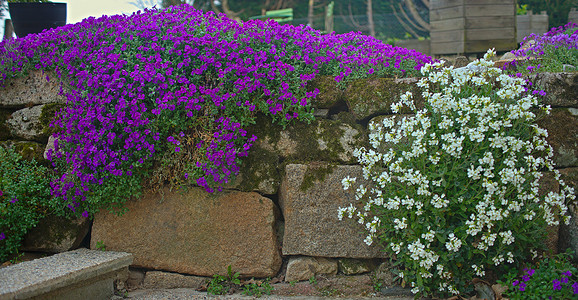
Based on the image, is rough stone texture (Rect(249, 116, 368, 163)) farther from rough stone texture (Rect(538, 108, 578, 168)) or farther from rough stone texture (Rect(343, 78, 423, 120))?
rough stone texture (Rect(538, 108, 578, 168))

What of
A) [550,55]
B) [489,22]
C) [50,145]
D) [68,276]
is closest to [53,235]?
[50,145]

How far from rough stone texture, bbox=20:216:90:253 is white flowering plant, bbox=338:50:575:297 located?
187 cm

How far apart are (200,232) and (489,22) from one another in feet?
13.7

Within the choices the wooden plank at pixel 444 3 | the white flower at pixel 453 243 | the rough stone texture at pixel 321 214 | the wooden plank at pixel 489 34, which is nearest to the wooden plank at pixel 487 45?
the wooden plank at pixel 489 34

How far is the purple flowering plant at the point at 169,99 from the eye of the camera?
111 inches

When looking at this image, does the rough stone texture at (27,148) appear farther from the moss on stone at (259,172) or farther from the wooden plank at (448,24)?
the wooden plank at (448,24)

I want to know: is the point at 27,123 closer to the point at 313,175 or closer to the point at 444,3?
the point at 313,175

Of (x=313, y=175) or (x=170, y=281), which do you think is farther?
(x=170, y=281)

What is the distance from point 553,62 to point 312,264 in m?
2.24

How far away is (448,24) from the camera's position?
5.26m

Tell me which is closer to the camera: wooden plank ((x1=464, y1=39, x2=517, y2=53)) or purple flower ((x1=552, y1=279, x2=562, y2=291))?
purple flower ((x1=552, y1=279, x2=562, y2=291))

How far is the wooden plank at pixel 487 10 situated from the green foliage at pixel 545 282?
3355 millimetres

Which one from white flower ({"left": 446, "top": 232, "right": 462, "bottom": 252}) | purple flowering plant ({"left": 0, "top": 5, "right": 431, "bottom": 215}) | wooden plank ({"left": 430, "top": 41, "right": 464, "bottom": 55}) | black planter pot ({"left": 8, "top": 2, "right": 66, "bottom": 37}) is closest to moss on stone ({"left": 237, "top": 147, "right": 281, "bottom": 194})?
purple flowering plant ({"left": 0, "top": 5, "right": 431, "bottom": 215})

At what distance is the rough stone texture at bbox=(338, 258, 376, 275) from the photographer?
296cm
